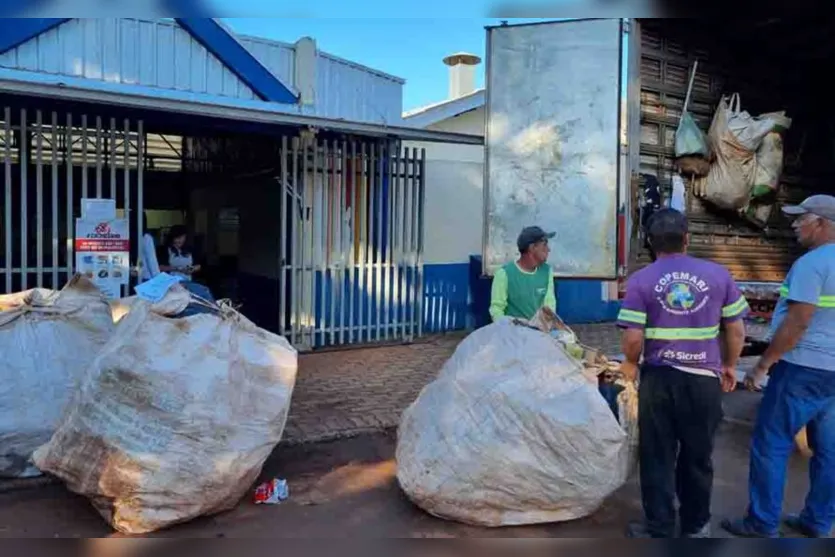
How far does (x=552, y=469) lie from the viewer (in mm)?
3332

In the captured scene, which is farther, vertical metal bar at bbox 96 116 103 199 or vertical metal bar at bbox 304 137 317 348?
vertical metal bar at bbox 304 137 317 348

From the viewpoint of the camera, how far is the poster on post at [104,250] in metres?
6.25

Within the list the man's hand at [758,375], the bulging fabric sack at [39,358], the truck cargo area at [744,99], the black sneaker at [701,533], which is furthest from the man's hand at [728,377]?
the bulging fabric sack at [39,358]

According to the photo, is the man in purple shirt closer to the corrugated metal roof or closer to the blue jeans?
the blue jeans

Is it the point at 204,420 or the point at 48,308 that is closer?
the point at 204,420

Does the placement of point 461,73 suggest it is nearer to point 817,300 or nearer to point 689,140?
point 689,140

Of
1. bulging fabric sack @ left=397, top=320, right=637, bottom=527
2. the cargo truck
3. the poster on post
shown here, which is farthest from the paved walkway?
the poster on post

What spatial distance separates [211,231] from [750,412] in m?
8.70

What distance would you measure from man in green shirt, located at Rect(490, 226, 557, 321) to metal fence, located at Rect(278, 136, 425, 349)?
363cm

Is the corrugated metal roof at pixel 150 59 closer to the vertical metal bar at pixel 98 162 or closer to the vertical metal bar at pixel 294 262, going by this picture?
the vertical metal bar at pixel 98 162

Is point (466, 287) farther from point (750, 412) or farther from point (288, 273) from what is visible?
point (750, 412)

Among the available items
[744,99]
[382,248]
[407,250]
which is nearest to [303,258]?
[382,248]

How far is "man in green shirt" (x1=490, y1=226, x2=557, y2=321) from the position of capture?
433 centimetres

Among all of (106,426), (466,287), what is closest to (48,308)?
(106,426)
